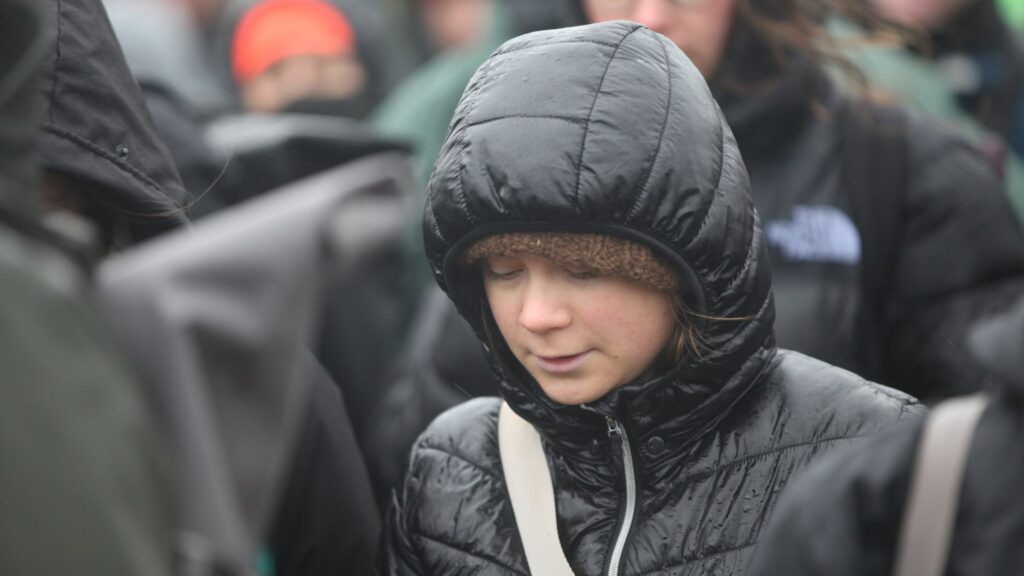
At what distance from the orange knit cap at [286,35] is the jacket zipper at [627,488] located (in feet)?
15.5

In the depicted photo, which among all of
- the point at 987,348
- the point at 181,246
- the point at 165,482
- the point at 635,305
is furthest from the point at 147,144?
the point at 987,348

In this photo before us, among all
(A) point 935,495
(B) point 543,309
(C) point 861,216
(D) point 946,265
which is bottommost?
(D) point 946,265

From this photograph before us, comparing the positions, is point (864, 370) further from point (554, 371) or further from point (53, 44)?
point (53, 44)

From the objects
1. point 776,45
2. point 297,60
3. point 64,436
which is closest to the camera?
point 64,436

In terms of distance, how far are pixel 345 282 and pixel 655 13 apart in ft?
3.89

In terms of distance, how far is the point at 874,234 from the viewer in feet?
12.6

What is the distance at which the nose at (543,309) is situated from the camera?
8.77 feet

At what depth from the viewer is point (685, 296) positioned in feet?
9.14

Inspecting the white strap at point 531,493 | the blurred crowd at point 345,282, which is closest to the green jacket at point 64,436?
the blurred crowd at point 345,282

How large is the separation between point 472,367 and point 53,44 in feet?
5.16

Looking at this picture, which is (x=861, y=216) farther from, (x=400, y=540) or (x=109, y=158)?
(x=109, y=158)

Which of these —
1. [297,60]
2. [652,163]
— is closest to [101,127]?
[652,163]

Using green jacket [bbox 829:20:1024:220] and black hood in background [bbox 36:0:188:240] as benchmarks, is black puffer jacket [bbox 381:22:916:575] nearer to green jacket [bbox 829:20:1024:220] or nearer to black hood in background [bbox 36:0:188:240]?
black hood in background [bbox 36:0:188:240]

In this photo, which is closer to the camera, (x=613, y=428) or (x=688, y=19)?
(x=613, y=428)
